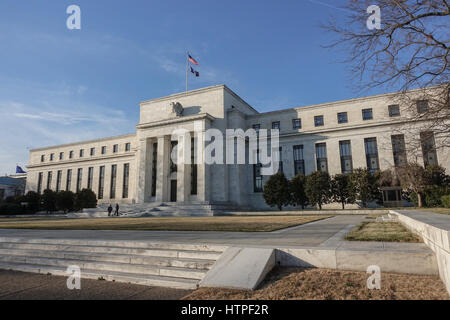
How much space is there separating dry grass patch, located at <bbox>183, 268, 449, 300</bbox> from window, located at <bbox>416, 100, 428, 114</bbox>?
18.0ft

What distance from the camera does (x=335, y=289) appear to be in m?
3.78

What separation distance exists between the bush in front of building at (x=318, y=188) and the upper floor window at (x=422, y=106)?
23.4 metres

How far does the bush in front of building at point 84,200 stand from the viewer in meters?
41.5

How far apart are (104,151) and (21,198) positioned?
16.6 metres

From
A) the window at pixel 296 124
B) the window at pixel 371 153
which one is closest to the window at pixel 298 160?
the window at pixel 296 124

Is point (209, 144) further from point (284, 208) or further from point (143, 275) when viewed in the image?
point (143, 275)

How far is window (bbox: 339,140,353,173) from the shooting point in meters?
36.8

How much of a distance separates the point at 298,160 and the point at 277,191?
30.7 feet

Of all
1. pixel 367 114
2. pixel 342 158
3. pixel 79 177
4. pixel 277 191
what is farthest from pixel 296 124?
pixel 79 177

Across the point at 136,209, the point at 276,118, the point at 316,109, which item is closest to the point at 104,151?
the point at 136,209

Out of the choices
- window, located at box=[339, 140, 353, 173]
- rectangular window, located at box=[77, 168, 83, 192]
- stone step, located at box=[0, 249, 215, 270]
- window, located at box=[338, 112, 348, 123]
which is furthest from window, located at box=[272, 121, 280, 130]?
rectangular window, located at box=[77, 168, 83, 192]

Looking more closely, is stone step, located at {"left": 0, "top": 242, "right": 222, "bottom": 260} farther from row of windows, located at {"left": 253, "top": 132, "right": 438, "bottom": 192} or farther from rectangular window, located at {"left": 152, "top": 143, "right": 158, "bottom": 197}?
row of windows, located at {"left": 253, "top": 132, "right": 438, "bottom": 192}

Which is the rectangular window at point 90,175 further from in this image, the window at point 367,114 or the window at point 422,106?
the window at point 422,106

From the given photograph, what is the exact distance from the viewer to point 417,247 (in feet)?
15.4
